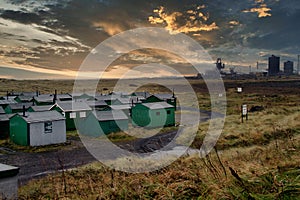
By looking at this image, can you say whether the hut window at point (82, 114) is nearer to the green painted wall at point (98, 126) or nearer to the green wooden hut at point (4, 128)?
the green painted wall at point (98, 126)

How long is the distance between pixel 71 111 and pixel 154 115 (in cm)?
1073

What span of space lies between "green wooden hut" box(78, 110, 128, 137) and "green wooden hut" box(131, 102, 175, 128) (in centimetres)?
407

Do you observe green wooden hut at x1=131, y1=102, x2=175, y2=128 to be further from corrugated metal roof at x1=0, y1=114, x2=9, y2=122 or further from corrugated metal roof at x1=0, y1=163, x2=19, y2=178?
corrugated metal roof at x1=0, y1=163, x2=19, y2=178

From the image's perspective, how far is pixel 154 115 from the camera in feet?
124

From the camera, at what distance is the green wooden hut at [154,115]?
3766 cm

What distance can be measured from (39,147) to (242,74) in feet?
499

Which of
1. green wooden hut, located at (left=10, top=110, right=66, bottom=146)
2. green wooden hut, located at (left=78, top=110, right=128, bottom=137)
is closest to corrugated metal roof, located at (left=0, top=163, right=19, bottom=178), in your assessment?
green wooden hut, located at (left=10, top=110, right=66, bottom=146)

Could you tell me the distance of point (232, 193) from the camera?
3541mm

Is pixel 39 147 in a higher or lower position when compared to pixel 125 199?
lower

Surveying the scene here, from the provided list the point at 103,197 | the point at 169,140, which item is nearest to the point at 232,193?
the point at 103,197

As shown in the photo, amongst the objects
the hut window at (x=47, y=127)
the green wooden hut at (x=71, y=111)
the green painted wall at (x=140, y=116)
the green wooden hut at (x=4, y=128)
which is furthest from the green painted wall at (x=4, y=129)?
the green painted wall at (x=140, y=116)

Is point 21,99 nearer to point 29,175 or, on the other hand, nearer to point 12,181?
point 29,175

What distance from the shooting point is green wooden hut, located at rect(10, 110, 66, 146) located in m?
27.9

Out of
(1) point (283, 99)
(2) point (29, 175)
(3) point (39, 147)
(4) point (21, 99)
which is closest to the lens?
(2) point (29, 175)
